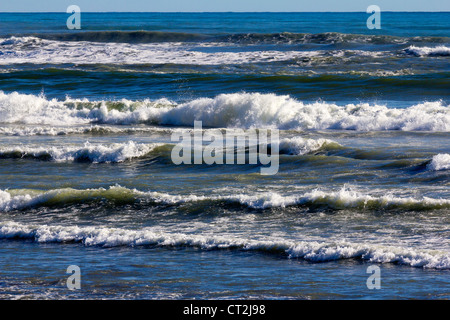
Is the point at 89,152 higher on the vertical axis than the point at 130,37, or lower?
lower

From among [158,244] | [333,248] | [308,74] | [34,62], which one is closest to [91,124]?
[308,74]

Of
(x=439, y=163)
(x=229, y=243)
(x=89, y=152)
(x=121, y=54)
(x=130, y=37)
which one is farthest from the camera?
(x=130, y=37)

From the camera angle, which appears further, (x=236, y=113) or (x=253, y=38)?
(x=253, y=38)

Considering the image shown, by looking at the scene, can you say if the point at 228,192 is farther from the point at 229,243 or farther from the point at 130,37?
the point at 130,37

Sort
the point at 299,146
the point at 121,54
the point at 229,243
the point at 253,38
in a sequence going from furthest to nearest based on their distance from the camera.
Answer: the point at 253,38, the point at 121,54, the point at 299,146, the point at 229,243

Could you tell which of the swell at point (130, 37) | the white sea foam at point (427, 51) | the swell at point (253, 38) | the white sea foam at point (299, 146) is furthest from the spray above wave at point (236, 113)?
the swell at point (130, 37)

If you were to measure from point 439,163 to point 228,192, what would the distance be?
3826mm

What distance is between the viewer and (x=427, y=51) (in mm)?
38344

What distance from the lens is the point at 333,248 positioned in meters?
8.57

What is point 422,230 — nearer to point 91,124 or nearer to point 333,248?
point 333,248

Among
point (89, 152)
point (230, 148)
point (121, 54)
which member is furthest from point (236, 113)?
point (121, 54)

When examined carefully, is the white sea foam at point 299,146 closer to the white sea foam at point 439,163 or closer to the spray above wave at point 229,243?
the white sea foam at point 439,163

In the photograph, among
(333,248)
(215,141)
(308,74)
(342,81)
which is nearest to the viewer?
(333,248)

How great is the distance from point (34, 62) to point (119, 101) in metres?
16.3
